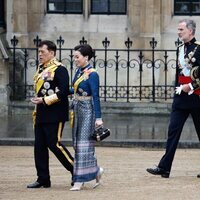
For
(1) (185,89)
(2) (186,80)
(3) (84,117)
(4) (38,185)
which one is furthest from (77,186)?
(2) (186,80)

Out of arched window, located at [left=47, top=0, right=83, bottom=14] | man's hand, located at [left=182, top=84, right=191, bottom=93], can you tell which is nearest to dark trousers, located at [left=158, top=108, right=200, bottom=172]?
man's hand, located at [left=182, top=84, right=191, bottom=93]

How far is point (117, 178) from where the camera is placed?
471 inches

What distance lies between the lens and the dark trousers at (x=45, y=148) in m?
11.1

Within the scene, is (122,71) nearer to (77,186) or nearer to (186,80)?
(186,80)

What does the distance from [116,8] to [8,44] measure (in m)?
2.43

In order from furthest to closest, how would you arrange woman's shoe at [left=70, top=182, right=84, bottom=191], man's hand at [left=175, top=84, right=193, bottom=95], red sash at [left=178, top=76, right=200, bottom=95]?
red sash at [left=178, top=76, right=200, bottom=95]
man's hand at [left=175, top=84, right=193, bottom=95]
woman's shoe at [left=70, top=182, right=84, bottom=191]

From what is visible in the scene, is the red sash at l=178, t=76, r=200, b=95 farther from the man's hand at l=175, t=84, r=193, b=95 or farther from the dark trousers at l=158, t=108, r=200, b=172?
the dark trousers at l=158, t=108, r=200, b=172

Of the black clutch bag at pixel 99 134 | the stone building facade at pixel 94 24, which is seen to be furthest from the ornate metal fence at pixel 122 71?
the black clutch bag at pixel 99 134

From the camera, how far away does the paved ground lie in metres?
10.8

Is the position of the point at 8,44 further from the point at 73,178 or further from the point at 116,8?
the point at 73,178

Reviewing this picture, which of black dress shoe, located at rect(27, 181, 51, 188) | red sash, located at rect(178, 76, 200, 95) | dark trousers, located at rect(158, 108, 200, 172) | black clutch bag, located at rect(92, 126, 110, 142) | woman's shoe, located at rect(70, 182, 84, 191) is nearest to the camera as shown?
black clutch bag, located at rect(92, 126, 110, 142)

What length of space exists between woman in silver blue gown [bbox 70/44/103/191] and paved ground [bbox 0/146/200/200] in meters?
0.22

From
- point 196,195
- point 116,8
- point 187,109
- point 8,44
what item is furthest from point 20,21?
point 196,195

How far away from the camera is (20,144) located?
15.4 metres
